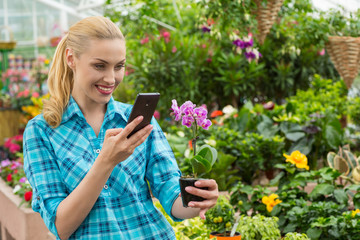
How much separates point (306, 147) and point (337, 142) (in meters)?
0.25

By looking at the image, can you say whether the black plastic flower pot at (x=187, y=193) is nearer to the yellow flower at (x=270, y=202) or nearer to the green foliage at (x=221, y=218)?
the green foliage at (x=221, y=218)

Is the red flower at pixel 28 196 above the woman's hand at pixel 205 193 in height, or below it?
below

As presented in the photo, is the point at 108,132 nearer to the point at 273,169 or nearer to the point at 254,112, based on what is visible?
the point at 273,169

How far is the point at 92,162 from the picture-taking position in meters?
1.33

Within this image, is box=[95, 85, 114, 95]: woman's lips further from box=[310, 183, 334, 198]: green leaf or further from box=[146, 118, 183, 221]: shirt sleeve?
box=[310, 183, 334, 198]: green leaf

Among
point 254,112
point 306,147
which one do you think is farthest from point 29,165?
point 254,112

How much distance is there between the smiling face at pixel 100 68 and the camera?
4.18 feet

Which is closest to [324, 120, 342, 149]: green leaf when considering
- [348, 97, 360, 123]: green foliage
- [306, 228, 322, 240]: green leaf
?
[348, 97, 360, 123]: green foliage

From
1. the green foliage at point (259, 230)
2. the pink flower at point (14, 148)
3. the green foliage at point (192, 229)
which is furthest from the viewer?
the pink flower at point (14, 148)

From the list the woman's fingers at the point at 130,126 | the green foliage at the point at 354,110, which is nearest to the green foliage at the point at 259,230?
the woman's fingers at the point at 130,126

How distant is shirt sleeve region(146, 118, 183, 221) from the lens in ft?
4.55

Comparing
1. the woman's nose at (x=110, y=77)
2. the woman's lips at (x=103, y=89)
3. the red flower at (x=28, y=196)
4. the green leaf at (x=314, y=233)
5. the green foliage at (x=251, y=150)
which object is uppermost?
the woman's nose at (x=110, y=77)

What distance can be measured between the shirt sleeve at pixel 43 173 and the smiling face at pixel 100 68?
187mm

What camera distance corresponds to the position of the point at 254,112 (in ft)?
13.8
